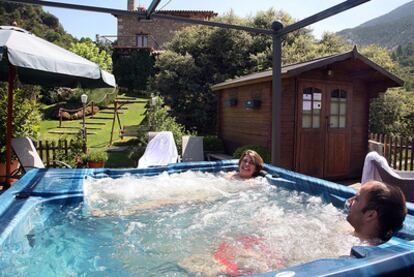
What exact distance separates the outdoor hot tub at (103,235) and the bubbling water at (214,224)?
1.0 inches

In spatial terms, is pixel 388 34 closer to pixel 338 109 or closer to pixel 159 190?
pixel 338 109

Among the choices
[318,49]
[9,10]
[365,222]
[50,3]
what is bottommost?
[365,222]

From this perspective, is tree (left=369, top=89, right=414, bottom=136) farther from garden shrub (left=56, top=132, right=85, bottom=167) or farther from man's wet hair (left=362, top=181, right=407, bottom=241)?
man's wet hair (left=362, top=181, right=407, bottom=241)

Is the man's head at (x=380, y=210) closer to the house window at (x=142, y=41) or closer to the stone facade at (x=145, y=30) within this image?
the stone facade at (x=145, y=30)

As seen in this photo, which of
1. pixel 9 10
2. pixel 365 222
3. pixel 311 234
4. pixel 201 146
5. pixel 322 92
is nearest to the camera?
pixel 365 222

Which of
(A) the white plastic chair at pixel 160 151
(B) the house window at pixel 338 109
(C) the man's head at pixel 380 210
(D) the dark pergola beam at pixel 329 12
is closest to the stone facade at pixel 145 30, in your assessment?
(A) the white plastic chair at pixel 160 151

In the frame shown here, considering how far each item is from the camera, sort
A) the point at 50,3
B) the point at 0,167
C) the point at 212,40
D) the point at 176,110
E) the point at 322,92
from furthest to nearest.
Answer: the point at 212,40 < the point at 176,110 < the point at 322,92 < the point at 0,167 < the point at 50,3

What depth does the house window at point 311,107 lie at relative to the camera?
7750 mm

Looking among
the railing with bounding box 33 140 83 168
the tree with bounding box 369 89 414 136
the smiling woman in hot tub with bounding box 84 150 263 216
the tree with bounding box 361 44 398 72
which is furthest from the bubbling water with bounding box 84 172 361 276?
the tree with bounding box 361 44 398 72

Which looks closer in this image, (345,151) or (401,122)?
(345,151)

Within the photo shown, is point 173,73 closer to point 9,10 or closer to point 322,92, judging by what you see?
point 322,92

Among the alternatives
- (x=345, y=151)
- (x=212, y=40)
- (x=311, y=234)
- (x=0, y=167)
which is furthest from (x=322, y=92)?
(x=212, y=40)

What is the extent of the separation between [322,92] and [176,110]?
7.37 metres

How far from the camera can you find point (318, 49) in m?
15.6
